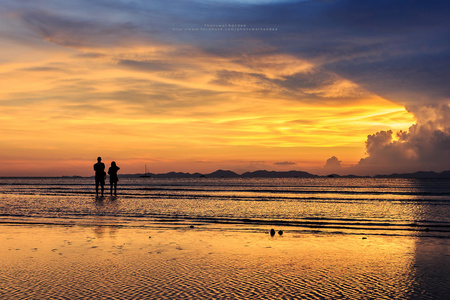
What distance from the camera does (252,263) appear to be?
830cm

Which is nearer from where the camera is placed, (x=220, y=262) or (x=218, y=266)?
(x=218, y=266)

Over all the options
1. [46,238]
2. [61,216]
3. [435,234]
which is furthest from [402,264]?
[61,216]

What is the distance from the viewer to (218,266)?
7.96 meters

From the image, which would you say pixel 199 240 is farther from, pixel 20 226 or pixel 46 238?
pixel 20 226

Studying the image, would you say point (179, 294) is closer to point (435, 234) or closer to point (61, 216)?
point (435, 234)

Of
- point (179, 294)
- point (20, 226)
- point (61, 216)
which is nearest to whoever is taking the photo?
point (179, 294)

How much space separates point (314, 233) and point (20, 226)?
9.87 meters

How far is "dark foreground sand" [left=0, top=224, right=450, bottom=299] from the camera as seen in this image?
6168mm

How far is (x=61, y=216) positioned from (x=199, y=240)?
911 centimetres

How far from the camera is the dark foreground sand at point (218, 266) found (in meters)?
6.17

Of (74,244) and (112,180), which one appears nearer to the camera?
(74,244)

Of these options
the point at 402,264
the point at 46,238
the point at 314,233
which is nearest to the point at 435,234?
the point at 314,233

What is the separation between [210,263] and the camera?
8.24 m

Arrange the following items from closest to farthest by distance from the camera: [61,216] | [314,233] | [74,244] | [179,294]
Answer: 1. [179,294]
2. [74,244]
3. [314,233]
4. [61,216]
